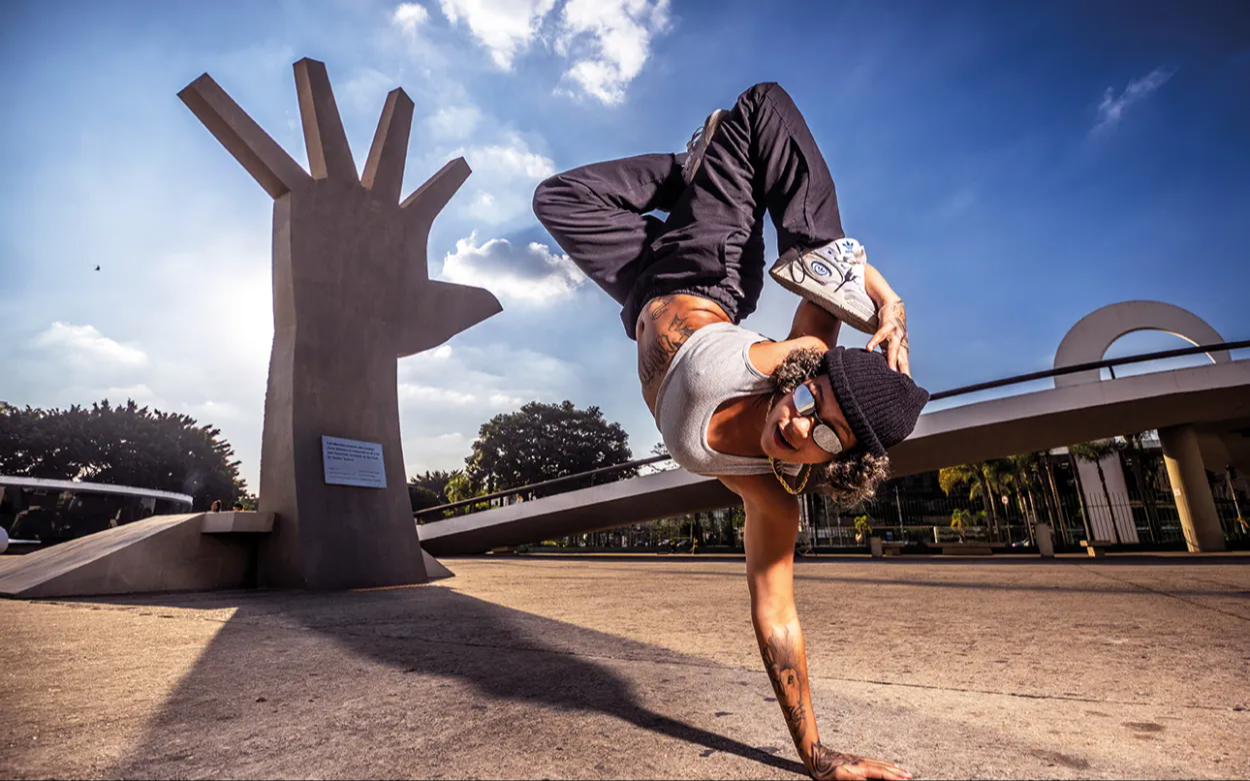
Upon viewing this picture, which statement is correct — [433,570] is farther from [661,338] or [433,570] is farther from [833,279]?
[833,279]

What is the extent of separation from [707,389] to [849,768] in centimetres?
97

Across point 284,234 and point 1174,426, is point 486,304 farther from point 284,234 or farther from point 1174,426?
point 1174,426

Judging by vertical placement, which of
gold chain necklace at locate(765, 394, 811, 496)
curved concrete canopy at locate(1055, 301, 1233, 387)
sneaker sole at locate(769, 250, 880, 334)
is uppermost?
curved concrete canopy at locate(1055, 301, 1233, 387)

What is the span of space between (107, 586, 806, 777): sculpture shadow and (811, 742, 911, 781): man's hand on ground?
11 centimetres

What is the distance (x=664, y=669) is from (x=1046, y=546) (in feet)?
59.6

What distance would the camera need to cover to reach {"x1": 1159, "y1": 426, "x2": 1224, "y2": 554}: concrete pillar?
17000 mm

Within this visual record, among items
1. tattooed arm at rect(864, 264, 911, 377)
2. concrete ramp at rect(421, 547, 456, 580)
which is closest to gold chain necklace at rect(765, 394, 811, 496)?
tattooed arm at rect(864, 264, 911, 377)

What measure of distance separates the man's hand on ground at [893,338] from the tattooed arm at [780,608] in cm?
48

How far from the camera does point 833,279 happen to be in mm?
1682

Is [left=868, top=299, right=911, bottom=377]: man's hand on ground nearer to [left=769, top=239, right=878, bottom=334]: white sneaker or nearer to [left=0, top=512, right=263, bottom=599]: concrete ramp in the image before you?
[left=769, top=239, right=878, bottom=334]: white sneaker

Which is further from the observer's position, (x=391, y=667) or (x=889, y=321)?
(x=391, y=667)

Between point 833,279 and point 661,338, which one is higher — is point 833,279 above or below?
above

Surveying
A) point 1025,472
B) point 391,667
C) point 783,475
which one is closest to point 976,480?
point 1025,472

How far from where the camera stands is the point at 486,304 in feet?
38.2
